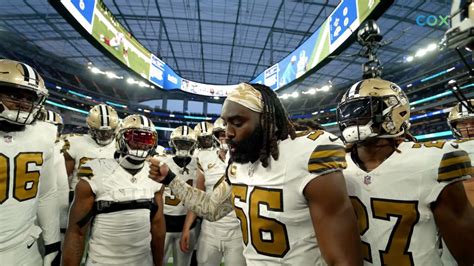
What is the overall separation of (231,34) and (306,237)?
48.5 ft

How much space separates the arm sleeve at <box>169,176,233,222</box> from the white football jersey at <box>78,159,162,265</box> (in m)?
0.64

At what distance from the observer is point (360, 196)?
161 centimetres

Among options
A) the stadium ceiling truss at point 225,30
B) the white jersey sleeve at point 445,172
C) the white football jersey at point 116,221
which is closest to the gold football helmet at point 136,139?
the white football jersey at point 116,221

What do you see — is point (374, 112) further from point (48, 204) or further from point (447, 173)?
point (48, 204)

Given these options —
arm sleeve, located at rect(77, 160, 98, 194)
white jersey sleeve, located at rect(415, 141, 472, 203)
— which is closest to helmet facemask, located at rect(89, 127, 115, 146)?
arm sleeve, located at rect(77, 160, 98, 194)

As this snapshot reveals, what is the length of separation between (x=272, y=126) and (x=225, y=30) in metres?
14.1

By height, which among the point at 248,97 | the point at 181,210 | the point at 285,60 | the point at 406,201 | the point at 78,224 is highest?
the point at 285,60

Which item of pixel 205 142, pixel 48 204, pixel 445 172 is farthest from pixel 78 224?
pixel 205 142

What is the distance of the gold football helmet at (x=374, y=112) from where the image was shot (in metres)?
1.69

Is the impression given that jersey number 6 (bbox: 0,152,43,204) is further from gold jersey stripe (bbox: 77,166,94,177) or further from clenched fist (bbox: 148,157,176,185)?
clenched fist (bbox: 148,157,176,185)

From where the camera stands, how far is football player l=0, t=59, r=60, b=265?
194 centimetres

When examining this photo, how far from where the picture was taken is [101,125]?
4449 millimetres

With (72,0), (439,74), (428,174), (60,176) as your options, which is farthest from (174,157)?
(439,74)

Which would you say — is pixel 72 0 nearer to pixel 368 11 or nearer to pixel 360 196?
pixel 368 11
